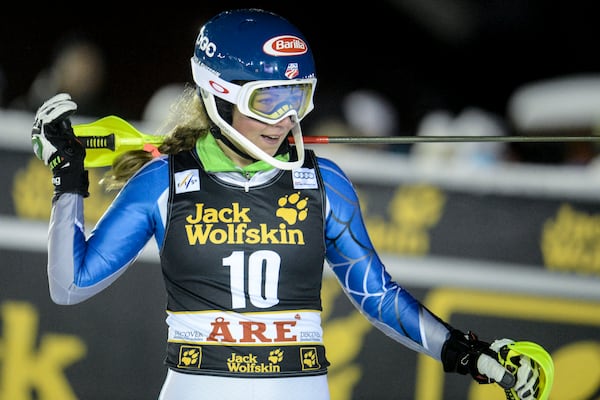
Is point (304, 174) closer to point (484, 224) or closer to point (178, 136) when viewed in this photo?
point (178, 136)

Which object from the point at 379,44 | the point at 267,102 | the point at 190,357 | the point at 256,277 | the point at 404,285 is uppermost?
the point at 379,44

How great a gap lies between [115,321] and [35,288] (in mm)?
324

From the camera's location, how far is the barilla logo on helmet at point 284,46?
223 centimetres

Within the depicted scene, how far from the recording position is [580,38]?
4668 mm

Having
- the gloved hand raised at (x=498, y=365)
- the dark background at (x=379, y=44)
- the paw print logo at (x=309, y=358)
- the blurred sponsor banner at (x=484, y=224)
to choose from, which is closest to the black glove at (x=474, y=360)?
the gloved hand raised at (x=498, y=365)

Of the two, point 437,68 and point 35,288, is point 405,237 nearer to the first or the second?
point 437,68

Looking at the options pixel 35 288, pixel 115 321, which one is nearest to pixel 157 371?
pixel 115 321

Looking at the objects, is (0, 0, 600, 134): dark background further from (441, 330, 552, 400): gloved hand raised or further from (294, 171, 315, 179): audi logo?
(441, 330, 552, 400): gloved hand raised

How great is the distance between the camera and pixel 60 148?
7.21ft

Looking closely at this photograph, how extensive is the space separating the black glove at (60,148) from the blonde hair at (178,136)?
238mm

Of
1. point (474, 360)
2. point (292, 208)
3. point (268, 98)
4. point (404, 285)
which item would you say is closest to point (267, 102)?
point (268, 98)

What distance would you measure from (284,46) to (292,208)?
0.36 metres

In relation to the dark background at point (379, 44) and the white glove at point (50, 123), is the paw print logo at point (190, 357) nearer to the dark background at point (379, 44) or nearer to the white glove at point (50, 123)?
the white glove at point (50, 123)

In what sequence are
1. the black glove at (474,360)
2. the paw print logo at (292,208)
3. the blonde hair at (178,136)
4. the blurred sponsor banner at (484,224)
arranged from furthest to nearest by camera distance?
the blurred sponsor banner at (484,224)
the blonde hair at (178,136)
the paw print logo at (292,208)
the black glove at (474,360)
